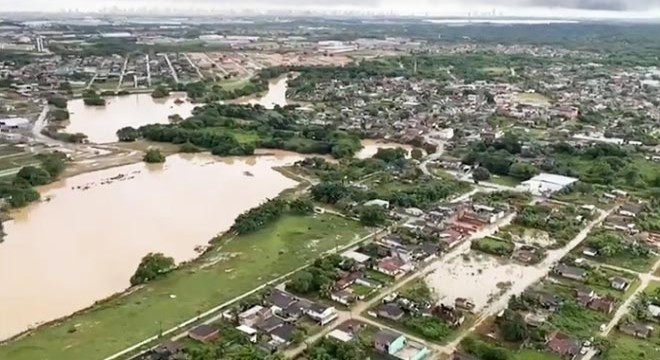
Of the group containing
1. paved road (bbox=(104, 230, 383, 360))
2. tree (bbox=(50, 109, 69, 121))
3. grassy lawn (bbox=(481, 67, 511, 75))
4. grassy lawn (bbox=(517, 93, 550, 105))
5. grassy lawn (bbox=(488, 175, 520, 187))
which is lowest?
→ paved road (bbox=(104, 230, 383, 360))

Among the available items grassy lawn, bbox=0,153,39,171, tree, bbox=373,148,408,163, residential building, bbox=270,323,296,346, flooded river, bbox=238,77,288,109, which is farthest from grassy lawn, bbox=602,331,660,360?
flooded river, bbox=238,77,288,109

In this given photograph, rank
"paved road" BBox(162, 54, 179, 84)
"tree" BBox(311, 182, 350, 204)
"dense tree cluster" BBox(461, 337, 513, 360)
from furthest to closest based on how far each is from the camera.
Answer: "paved road" BBox(162, 54, 179, 84)
"tree" BBox(311, 182, 350, 204)
"dense tree cluster" BBox(461, 337, 513, 360)

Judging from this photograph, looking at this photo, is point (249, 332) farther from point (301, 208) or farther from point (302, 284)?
point (301, 208)

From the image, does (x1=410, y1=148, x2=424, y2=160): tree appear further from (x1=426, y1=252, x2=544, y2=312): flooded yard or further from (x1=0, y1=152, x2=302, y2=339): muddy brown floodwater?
(x1=426, y1=252, x2=544, y2=312): flooded yard

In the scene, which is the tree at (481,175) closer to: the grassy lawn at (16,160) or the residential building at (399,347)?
the residential building at (399,347)

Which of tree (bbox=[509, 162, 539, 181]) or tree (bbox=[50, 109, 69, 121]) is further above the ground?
tree (bbox=[50, 109, 69, 121])

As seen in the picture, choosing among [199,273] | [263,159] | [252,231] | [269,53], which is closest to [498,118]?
[263,159]

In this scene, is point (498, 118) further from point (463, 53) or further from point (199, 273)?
point (463, 53)
